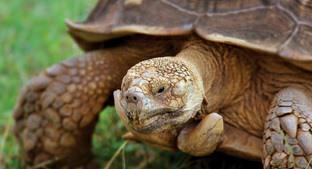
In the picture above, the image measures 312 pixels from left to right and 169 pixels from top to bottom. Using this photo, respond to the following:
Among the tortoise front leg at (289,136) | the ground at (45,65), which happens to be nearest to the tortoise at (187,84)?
the tortoise front leg at (289,136)

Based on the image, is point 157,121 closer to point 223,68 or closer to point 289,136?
point 289,136

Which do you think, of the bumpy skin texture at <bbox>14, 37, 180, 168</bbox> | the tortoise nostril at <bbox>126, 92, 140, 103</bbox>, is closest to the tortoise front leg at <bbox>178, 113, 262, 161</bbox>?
the tortoise nostril at <bbox>126, 92, 140, 103</bbox>

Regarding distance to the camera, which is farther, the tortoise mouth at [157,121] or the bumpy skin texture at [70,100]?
the bumpy skin texture at [70,100]

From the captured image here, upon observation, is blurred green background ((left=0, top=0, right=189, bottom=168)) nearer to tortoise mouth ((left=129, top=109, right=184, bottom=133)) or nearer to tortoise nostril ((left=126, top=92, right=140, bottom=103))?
tortoise mouth ((left=129, top=109, right=184, bottom=133))

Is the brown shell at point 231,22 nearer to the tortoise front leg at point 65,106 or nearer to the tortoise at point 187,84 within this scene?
the tortoise at point 187,84

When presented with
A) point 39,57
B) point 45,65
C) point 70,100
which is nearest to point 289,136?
point 70,100

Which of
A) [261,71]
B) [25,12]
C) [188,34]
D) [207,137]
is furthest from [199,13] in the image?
[25,12]

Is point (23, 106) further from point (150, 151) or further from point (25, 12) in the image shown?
point (25, 12)
